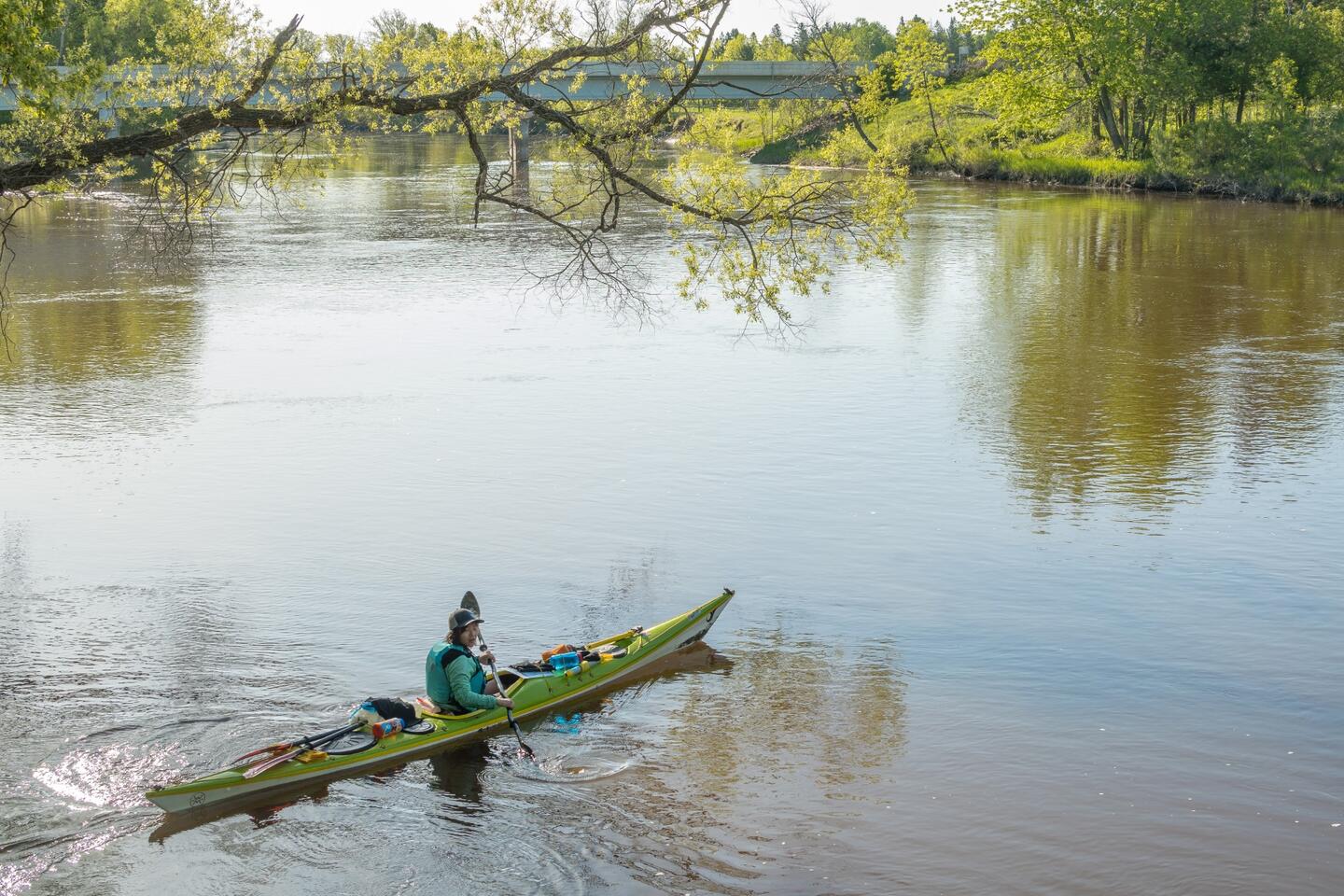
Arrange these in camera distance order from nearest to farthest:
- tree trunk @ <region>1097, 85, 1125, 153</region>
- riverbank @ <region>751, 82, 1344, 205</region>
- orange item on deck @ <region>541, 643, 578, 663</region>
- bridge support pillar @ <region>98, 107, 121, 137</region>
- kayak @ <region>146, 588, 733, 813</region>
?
kayak @ <region>146, 588, 733, 813</region>
orange item on deck @ <region>541, 643, 578, 663</region>
bridge support pillar @ <region>98, 107, 121, 137</region>
riverbank @ <region>751, 82, 1344, 205</region>
tree trunk @ <region>1097, 85, 1125, 153</region>

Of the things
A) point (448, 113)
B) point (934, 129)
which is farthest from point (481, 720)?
point (934, 129)

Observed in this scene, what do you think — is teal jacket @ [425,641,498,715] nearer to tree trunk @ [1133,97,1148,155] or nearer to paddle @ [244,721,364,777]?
paddle @ [244,721,364,777]

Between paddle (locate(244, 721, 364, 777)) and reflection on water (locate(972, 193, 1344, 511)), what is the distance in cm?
779

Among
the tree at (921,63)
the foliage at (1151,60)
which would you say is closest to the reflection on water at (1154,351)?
the foliage at (1151,60)

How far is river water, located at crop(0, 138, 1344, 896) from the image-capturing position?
817cm

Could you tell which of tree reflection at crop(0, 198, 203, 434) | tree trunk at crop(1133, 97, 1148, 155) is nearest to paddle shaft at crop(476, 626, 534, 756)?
tree reflection at crop(0, 198, 203, 434)

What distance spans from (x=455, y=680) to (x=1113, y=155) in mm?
45370

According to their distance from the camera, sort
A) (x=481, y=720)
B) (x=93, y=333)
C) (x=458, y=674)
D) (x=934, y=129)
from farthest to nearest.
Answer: (x=934, y=129) < (x=93, y=333) < (x=481, y=720) < (x=458, y=674)

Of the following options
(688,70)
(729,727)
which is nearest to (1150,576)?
(729,727)

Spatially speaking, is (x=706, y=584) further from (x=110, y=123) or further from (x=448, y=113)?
(x=110, y=123)

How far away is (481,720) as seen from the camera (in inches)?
371

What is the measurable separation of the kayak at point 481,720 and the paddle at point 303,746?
0.02 m

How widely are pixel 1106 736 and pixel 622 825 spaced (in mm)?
3339

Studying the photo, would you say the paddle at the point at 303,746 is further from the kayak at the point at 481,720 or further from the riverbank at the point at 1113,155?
the riverbank at the point at 1113,155
